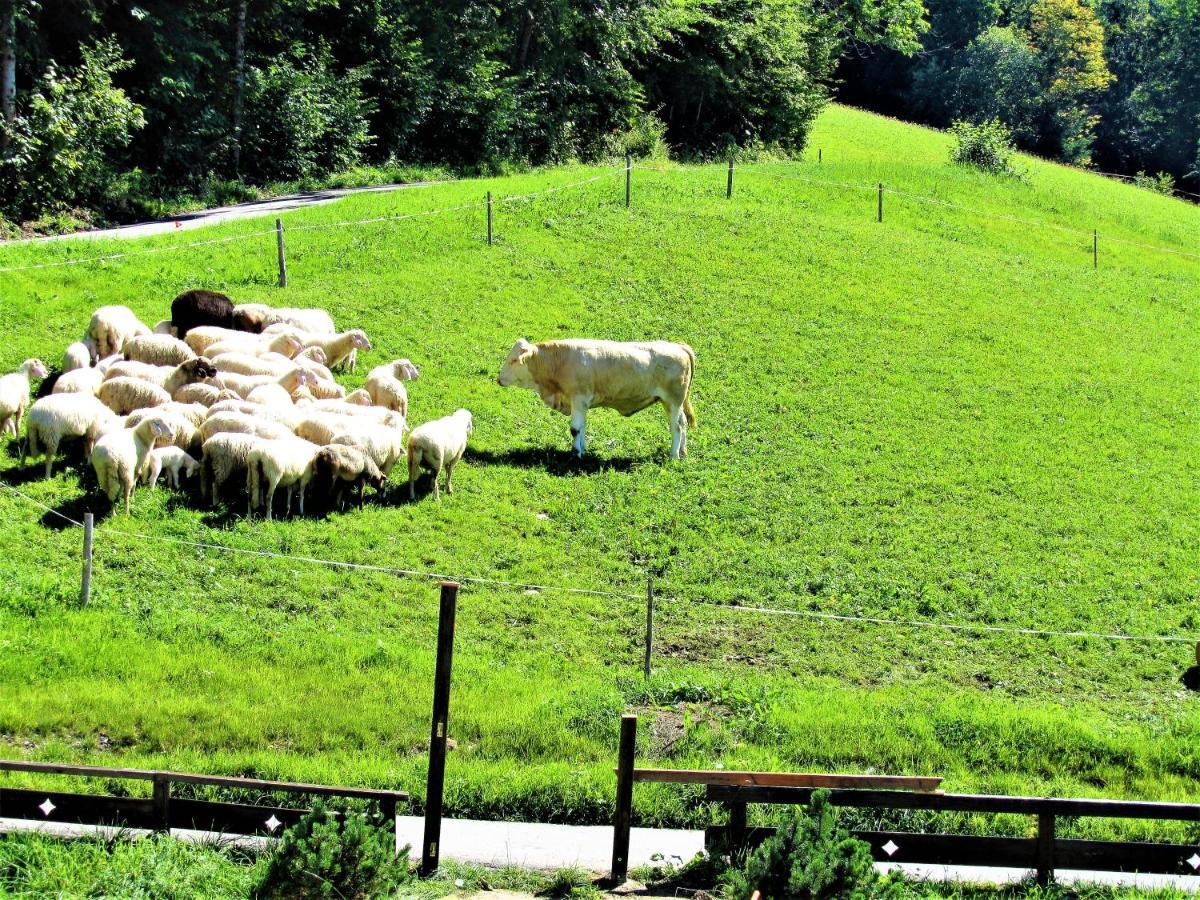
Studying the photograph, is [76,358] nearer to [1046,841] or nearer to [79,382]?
[79,382]

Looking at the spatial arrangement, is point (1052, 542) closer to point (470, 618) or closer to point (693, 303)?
point (470, 618)

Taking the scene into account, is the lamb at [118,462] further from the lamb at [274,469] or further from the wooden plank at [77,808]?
the wooden plank at [77,808]

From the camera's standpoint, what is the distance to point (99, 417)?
18938 mm

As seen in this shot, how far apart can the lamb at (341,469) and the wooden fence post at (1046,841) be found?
36.4ft

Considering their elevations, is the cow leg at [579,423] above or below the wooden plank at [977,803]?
below

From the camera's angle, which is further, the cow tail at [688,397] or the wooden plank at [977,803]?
the cow tail at [688,397]

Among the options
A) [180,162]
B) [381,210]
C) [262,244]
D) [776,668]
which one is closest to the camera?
[776,668]

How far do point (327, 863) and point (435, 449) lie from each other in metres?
11.0

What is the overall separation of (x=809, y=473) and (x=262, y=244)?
47.4 feet

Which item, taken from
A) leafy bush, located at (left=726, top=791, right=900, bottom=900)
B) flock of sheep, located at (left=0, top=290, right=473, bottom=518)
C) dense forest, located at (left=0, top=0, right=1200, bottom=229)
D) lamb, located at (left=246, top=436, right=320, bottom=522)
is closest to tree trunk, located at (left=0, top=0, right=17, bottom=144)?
dense forest, located at (left=0, top=0, right=1200, bottom=229)

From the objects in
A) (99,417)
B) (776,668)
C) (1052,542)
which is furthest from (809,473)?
(99,417)

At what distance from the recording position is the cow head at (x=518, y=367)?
23.4 meters

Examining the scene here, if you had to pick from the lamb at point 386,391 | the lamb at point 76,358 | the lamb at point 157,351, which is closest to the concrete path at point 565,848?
the lamb at point 386,391

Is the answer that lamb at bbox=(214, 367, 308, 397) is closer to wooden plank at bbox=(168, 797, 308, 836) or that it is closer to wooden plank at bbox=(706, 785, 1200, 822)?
wooden plank at bbox=(168, 797, 308, 836)
